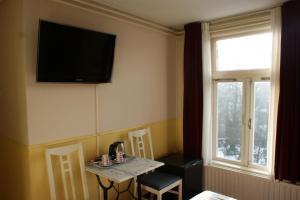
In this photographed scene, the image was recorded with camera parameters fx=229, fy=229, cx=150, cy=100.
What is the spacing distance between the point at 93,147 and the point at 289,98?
2.19 meters

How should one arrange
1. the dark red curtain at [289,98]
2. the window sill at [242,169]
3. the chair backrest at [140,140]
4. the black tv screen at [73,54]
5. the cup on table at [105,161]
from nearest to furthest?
the black tv screen at [73,54] → the cup on table at [105,161] → the dark red curtain at [289,98] → the window sill at [242,169] → the chair backrest at [140,140]

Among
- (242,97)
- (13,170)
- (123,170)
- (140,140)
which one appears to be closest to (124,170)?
(123,170)

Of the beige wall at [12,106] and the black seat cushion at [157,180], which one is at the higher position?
the beige wall at [12,106]

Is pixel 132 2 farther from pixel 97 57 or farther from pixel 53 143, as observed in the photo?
pixel 53 143

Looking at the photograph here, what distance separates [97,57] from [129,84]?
2.14 feet

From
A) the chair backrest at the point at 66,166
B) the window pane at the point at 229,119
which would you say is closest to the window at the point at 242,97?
the window pane at the point at 229,119

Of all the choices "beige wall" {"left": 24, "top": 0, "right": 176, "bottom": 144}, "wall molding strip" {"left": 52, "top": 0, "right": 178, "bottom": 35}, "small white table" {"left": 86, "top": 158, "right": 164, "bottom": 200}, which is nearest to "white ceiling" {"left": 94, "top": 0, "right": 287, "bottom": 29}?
"wall molding strip" {"left": 52, "top": 0, "right": 178, "bottom": 35}

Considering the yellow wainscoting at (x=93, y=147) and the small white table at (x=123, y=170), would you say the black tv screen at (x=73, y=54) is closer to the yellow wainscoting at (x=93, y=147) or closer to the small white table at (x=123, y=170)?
the yellow wainscoting at (x=93, y=147)

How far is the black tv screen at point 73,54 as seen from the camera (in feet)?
6.40

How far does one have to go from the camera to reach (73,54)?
7.02 feet

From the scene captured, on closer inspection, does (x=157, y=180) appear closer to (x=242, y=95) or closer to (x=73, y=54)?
(x=242, y=95)

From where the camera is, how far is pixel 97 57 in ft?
7.73

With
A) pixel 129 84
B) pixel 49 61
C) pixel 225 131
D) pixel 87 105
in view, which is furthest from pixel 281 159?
pixel 49 61

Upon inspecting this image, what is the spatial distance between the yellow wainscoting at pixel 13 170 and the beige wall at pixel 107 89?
0.26m
